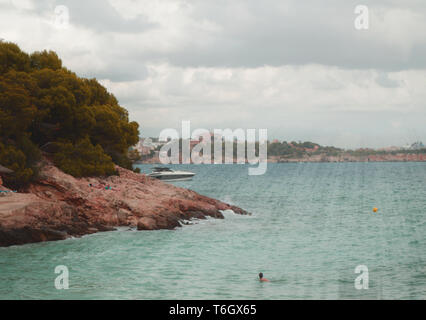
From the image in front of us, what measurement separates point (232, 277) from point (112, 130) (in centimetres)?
2366

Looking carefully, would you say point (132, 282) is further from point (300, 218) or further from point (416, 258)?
point (300, 218)

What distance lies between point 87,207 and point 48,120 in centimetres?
952

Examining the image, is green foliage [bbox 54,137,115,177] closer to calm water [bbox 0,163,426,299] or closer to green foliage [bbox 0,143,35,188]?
green foliage [bbox 0,143,35,188]

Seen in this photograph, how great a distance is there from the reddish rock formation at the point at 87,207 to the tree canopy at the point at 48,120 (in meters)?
1.39

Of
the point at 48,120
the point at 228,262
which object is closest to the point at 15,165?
the point at 48,120

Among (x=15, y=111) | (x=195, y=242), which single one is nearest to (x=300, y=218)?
(x=195, y=242)

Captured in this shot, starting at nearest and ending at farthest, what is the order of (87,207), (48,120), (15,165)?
(15,165)
(87,207)
(48,120)

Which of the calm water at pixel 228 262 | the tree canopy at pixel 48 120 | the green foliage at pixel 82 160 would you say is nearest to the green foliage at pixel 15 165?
the tree canopy at pixel 48 120

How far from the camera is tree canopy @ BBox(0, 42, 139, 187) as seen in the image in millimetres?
31688

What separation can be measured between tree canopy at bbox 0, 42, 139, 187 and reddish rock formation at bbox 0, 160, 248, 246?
1389mm

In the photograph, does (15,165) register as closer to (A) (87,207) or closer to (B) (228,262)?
(A) (87,207)

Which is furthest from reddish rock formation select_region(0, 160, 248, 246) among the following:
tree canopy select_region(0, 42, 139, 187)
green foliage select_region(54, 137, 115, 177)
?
tree canopy select_region(0, 42, 139, 187)

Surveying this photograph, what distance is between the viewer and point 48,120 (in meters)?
37.4

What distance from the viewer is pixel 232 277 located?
67.2 feet
